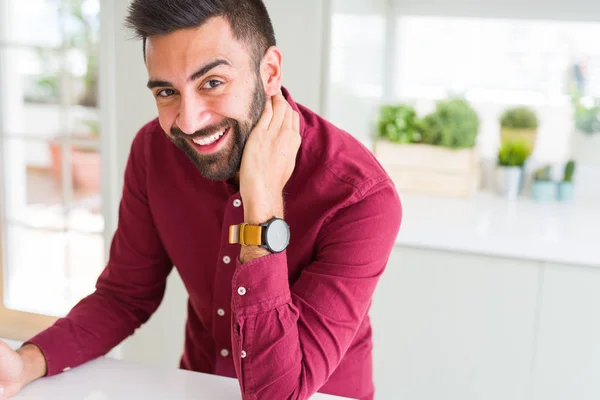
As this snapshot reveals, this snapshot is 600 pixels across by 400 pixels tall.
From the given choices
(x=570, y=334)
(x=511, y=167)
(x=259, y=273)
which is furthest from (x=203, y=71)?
(x=511, y=167)

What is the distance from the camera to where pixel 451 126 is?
2945 mm

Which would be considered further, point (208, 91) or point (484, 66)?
point (484, 66)

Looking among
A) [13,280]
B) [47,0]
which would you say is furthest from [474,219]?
[47,0]

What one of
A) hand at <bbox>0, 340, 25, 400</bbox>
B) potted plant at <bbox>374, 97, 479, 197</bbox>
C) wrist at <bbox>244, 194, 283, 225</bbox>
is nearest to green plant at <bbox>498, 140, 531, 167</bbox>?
potted plant at <bbox>374, 97, 479, 197</bbox>

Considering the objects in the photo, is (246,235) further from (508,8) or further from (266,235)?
(508,8)

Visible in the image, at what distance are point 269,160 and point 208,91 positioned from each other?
17cm

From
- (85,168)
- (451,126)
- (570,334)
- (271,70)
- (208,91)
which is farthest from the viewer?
(85,168)

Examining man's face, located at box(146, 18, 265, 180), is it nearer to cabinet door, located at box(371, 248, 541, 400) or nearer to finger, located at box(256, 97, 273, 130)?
finger, located at box(256, 97, 273, 130)

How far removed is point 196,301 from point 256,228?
39 centimetres

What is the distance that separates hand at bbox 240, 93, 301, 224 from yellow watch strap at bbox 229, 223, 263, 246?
18 mm

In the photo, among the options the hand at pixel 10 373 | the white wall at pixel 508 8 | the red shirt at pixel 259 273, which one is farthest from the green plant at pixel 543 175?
the hand at pixel 10 373

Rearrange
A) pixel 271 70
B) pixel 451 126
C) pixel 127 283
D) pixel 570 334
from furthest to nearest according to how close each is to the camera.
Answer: pixel 451 126 < pixel 570 334 < pixel 127 283 < pixel 271 70

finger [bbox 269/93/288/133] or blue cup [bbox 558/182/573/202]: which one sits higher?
finger [bbox 269/93/288/133]

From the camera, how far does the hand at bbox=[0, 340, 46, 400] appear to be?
51.2 inches
